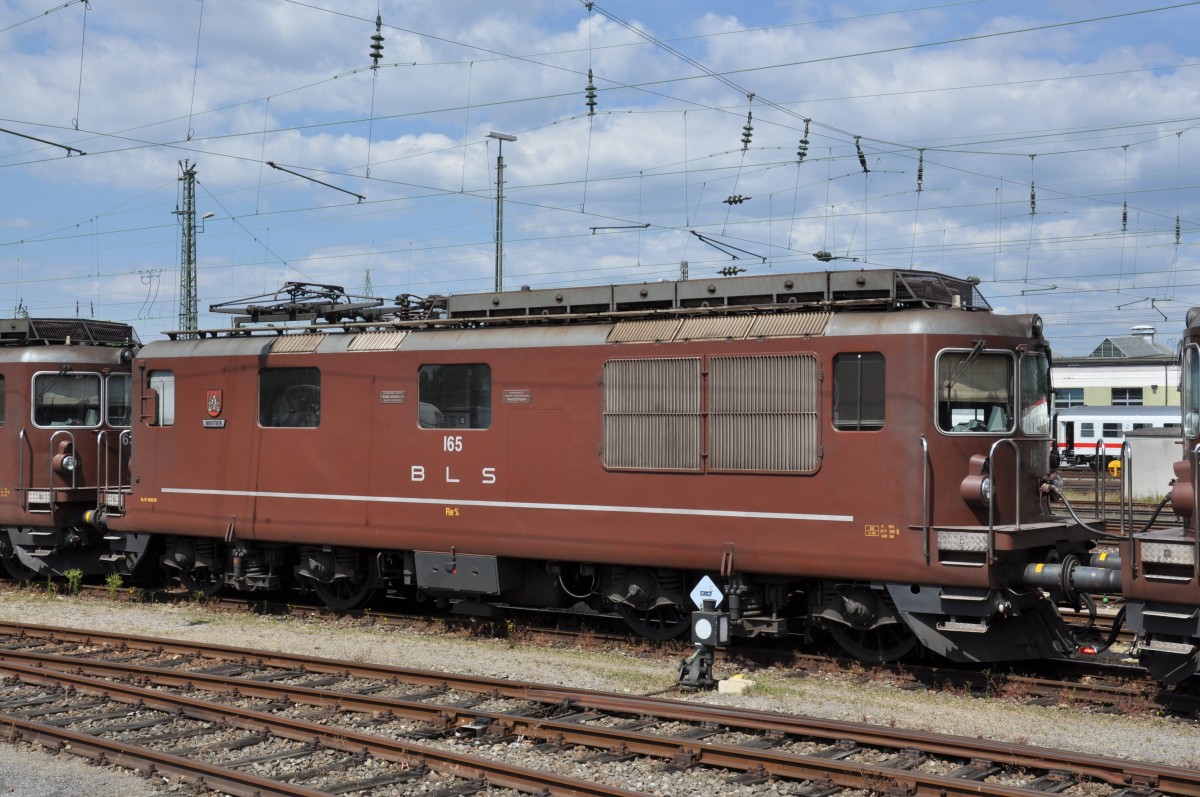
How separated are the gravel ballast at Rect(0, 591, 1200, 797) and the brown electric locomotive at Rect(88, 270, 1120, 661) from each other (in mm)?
665

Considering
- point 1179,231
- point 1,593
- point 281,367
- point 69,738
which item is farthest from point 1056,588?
point 1179,231

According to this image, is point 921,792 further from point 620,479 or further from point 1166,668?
point 620,479

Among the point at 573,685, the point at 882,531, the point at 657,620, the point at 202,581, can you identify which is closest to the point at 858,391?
the point at 882,531

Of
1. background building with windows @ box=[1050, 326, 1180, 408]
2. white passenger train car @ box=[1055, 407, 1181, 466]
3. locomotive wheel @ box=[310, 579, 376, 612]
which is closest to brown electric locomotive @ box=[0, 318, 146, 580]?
locomotive wheel @ box=[310, 579, 376, 612]

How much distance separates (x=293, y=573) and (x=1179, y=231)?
842 inches

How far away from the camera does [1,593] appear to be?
62.2ft

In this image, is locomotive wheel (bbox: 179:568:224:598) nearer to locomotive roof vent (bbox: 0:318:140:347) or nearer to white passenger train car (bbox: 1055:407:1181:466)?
locomotive roof vent (bbox: 0:318:140:347)

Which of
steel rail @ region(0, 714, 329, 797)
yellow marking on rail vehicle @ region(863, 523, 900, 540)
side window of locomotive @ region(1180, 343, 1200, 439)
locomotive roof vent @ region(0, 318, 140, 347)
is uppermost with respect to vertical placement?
locomotive roof vent @ region(0, 318, 140, 347)

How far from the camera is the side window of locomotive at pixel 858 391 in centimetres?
1151

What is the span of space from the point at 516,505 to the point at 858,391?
4243 millimetres

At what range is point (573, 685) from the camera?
1147 cm

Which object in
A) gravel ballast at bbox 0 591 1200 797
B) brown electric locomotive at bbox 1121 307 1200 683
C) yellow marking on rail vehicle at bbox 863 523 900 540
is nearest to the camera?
gravel ballast at bbox 0 591 1200 797

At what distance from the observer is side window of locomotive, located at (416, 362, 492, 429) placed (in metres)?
14.1

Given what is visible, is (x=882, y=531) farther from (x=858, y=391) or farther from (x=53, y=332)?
(x=53, y=332)
